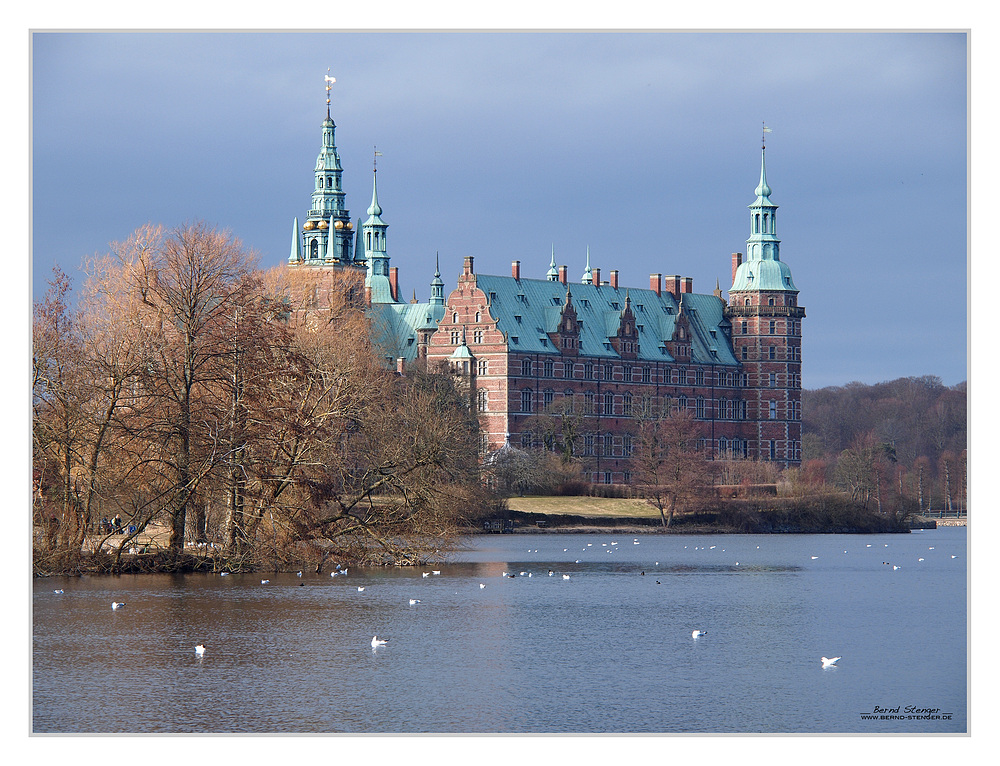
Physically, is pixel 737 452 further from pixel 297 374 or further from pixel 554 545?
pixel 297 374

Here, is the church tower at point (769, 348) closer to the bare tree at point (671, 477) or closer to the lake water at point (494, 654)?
the bare tree at point (671, 477)

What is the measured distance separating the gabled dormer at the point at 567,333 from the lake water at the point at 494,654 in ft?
212

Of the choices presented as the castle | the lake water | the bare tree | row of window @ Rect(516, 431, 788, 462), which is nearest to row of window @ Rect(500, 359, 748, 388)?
the castle

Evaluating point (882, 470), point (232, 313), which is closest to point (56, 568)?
point (232, 313)

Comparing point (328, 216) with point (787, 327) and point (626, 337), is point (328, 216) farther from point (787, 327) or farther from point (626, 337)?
point (787, 327)

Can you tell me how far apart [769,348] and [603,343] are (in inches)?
604

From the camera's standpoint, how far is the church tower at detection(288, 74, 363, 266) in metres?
120

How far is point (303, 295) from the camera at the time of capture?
62.4 m

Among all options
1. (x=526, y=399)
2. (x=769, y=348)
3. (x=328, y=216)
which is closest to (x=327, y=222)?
(x=328, y=216)

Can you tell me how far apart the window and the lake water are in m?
60.7

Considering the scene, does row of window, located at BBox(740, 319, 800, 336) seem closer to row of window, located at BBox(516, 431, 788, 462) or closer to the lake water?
row of window, located at BBox(516, 431, 788, 462)

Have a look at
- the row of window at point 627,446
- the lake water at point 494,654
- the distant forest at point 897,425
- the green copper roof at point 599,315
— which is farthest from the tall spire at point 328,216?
the lake water at point 494,654
